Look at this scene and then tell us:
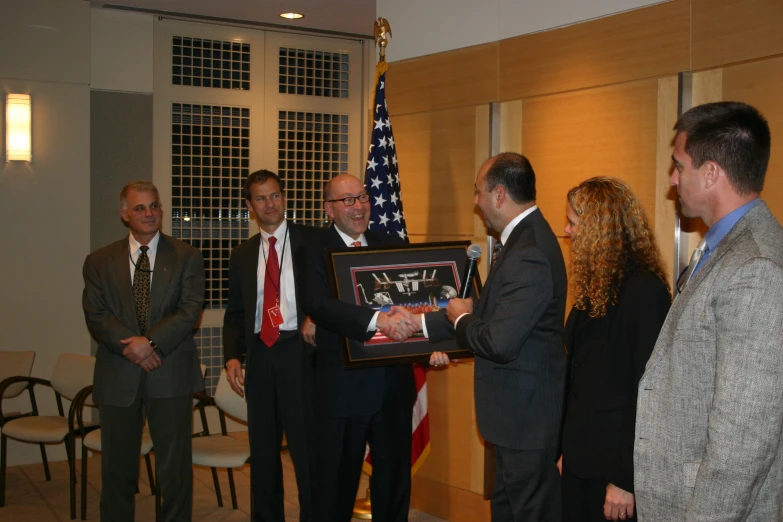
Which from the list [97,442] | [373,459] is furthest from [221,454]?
[373,459]

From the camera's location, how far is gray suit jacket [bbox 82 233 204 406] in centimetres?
431

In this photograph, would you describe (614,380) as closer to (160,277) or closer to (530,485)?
(530,485)

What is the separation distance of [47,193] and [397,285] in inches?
160

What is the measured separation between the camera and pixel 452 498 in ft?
16.3

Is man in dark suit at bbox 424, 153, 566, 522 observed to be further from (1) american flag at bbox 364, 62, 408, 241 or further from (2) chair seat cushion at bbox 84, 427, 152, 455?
(2) chair seat cushion at bbox 84, 427, 152, 455

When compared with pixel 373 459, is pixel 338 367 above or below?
above

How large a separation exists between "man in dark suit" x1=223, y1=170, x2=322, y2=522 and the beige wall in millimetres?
2788

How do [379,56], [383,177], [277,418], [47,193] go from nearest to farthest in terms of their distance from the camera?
[277,418] → [383,177] → [379,56] → [47,193]

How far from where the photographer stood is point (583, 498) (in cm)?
276

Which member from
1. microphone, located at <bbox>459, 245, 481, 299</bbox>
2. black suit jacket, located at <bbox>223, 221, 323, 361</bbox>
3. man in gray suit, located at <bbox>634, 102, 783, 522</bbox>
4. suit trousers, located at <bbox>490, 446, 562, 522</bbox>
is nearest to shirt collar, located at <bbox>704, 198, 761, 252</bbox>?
man in gray suit, located at <bbox>634, 102, 783, 522</bbox>

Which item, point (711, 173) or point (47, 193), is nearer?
point (711, 173)

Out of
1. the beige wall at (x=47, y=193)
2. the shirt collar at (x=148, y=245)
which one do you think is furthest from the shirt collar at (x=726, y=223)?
the beige wall at (x=47, y=193)

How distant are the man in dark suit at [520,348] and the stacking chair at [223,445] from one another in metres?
2.13

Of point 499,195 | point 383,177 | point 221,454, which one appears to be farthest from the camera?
point 383,177
